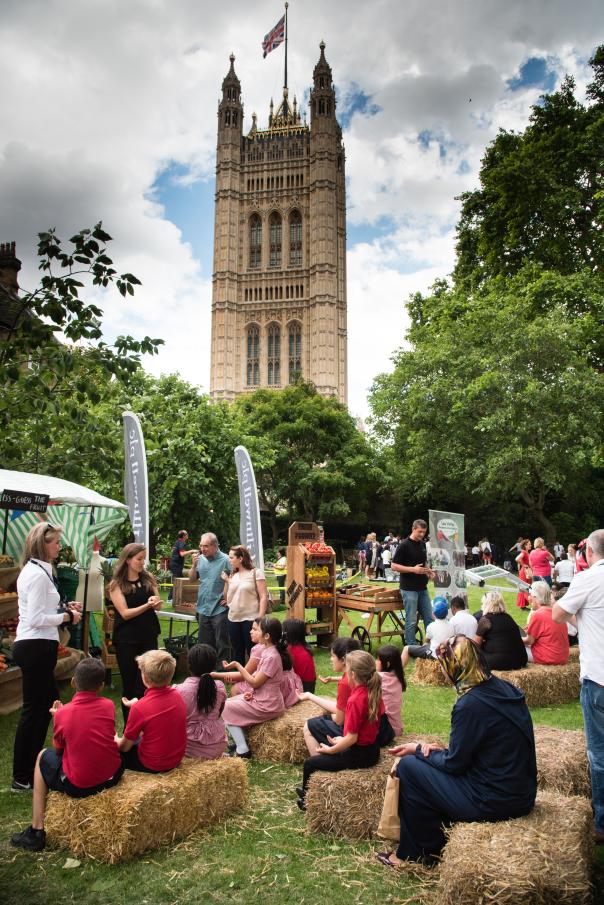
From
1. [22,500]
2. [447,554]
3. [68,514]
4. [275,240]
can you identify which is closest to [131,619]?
[22,500]

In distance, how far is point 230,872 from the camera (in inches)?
144

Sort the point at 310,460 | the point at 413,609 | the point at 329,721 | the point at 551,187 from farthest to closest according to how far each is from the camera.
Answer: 1. the point at 310,460
2. the point at 551,187
3. the point at 413,609
4. the point at 329,721

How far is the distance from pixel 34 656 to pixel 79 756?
1123 mm

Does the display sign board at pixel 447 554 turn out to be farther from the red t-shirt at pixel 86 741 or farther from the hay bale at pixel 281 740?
the red t-shirt at pixel 86 741

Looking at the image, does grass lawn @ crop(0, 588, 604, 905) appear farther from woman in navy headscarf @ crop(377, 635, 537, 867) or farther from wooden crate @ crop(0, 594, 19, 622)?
wooden crate @ crop(0, 594, 19, 622)

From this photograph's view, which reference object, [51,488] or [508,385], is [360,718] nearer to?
[51,488]

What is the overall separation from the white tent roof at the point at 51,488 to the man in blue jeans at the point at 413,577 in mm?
4227

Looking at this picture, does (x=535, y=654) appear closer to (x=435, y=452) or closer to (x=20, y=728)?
(x=20, y=728)

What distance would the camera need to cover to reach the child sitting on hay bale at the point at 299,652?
6371mm

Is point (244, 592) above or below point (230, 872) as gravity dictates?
above

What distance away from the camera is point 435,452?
2884cm

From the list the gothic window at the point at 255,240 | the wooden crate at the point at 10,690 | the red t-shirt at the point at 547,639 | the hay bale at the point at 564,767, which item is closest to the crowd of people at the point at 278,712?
the hay bale at the point at 564,767

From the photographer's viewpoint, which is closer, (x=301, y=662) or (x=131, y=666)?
(x=131, y=666)

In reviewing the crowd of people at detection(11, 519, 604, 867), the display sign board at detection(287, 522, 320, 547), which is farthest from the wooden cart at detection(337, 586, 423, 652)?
the crowd of people at detection(11, 519, 604, 867)
